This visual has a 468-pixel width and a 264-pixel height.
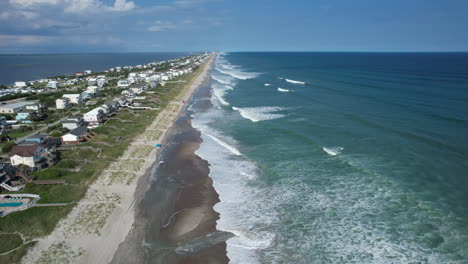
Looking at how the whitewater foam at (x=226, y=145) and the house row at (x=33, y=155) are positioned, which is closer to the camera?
the house row at (x=33, y=155)

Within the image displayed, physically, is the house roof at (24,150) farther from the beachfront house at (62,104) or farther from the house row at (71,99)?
the house row at (71,99)

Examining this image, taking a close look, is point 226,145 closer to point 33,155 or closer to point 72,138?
point 72,138

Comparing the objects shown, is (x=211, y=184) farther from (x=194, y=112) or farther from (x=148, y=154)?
(x=194, y=112)

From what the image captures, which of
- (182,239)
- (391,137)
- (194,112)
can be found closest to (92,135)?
(194,112)

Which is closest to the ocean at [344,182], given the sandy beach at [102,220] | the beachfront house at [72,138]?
the sandy beach at [102,220]

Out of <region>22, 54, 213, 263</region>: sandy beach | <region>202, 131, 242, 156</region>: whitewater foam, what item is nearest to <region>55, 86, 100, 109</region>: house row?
<region>22, 54, 213, 263</region>: sandy beach

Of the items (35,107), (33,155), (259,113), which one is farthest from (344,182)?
(35,107)
